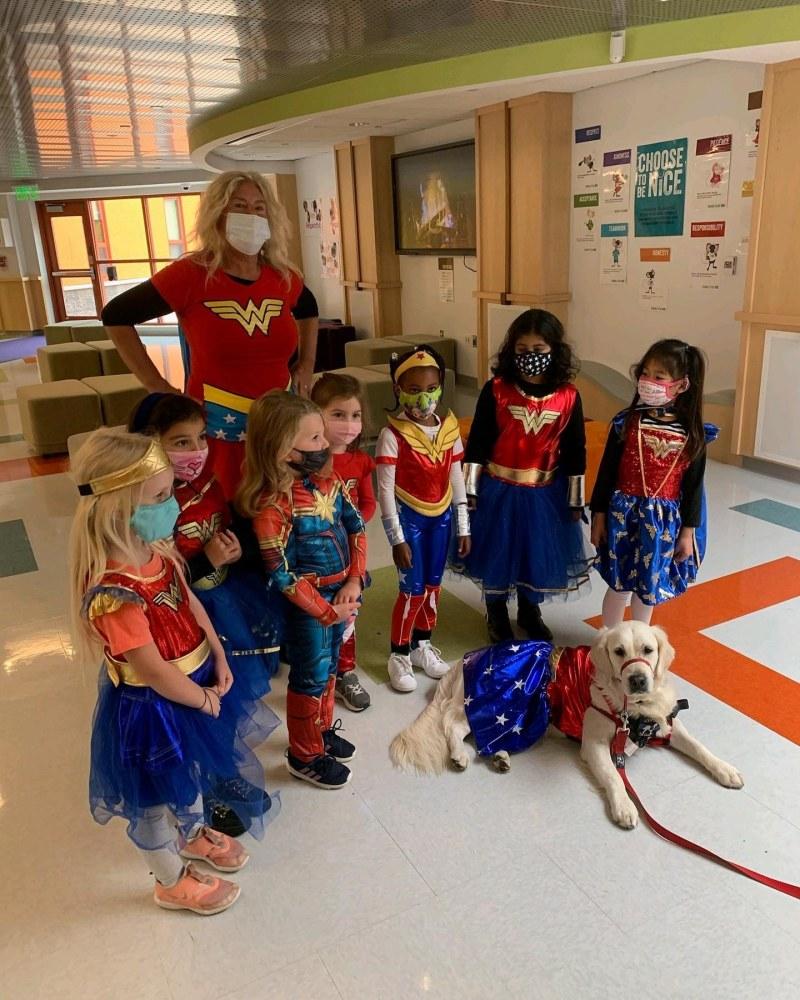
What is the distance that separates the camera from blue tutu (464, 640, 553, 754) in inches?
89.8

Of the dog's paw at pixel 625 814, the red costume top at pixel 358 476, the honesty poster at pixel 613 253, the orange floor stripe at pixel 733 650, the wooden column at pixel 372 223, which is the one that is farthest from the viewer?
the wooden column at pixel 372 223

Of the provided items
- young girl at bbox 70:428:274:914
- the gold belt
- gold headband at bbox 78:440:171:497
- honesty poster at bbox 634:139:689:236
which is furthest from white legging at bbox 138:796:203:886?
honesty poster at bbox 634:139:689:236

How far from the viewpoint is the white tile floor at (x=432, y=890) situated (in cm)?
160

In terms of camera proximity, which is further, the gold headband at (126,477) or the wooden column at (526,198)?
the wooden column at (526,198)

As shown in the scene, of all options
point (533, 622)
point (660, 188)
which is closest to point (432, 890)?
point (533, 622)

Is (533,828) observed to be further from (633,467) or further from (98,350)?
(98,350)

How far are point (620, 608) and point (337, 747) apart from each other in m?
1.15

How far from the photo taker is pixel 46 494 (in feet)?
16.6

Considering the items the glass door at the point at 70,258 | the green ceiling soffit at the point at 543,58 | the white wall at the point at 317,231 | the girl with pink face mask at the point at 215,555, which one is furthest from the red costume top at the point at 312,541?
the glass door at the point at 70,258

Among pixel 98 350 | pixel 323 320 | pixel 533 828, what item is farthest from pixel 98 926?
pixel 323 320

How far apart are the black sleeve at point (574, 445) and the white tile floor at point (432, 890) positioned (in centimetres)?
90

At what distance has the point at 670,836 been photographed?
6.38 feet

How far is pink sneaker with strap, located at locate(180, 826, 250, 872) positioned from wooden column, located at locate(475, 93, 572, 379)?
5329 mm

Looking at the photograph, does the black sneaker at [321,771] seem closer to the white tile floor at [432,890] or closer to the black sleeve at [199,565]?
the white tile floor at [432,890]
